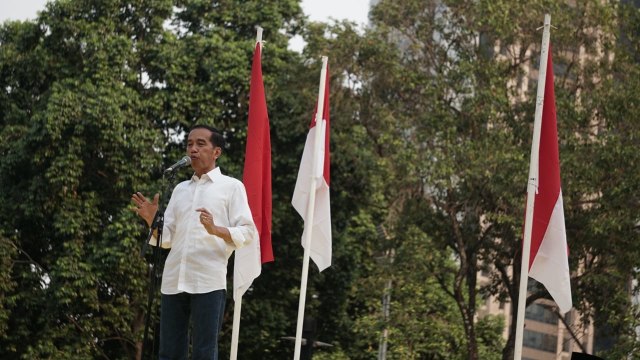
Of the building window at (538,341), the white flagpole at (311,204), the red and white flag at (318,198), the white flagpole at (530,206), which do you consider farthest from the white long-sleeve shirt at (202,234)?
Answer: the building window at (538,341)

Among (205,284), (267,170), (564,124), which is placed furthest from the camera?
(564,124)

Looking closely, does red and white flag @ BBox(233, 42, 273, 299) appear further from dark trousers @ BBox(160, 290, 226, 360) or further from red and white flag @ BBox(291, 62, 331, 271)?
dark trousers @ BBox(160, 290, 226, 360)

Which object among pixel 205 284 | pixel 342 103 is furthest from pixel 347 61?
pixel 205 284

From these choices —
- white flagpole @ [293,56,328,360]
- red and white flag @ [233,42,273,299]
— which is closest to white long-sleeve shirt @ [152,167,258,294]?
red and white flag @ [233,42,273,299]

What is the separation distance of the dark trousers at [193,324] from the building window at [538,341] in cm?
6265

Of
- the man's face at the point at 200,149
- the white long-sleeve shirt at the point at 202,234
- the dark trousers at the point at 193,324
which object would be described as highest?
the man's face at the point at 200,149

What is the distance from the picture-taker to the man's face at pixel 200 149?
702 centimetres

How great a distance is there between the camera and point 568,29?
2308 cm

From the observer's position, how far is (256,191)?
37.9 feet

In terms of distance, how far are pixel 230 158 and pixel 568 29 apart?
291 inches

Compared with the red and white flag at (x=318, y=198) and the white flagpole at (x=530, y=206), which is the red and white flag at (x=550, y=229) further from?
the red and white flag at (x=318, y=198)

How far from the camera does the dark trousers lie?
6.85 m

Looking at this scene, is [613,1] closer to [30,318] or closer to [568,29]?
[568,29]

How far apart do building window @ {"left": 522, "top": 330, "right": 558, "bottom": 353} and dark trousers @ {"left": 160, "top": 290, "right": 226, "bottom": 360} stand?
62648 millimetres
